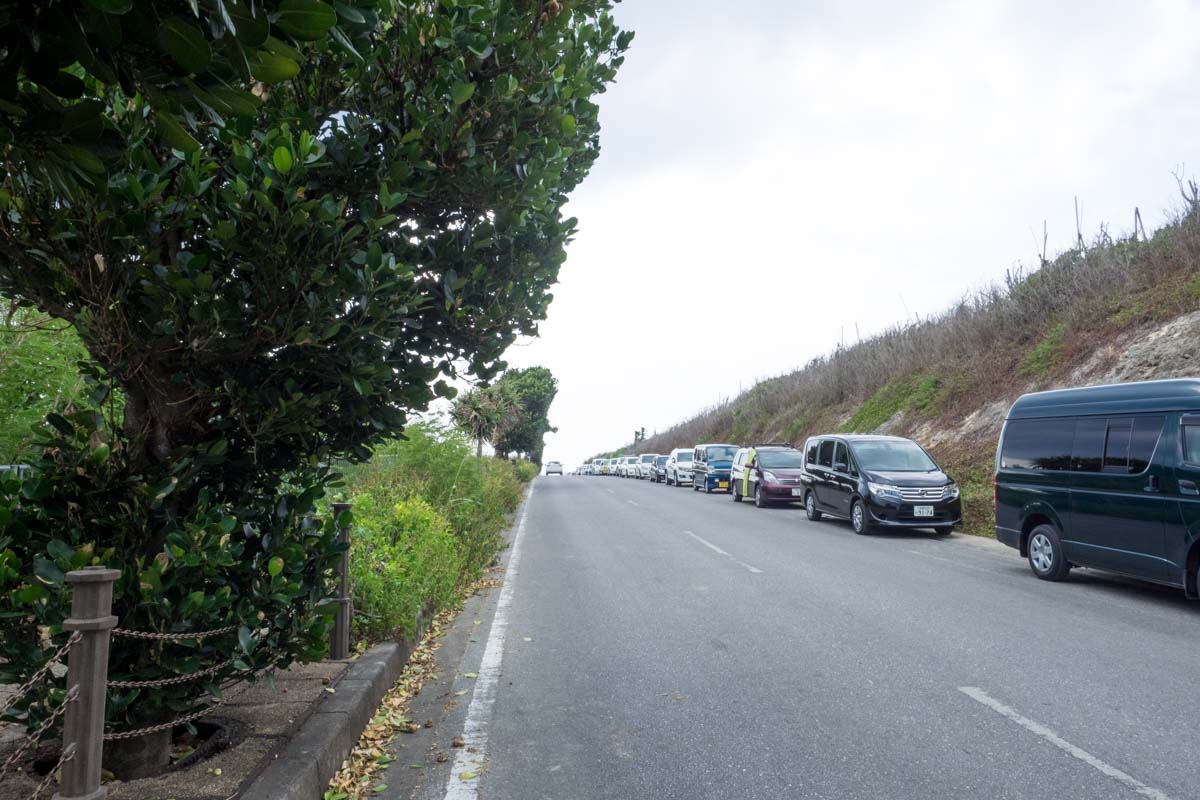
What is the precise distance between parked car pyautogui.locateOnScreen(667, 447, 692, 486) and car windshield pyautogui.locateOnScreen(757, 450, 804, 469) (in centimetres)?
1310

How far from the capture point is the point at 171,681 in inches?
127

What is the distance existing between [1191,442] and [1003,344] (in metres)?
17.7

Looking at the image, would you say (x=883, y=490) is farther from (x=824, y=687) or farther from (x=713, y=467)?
(x=713, y=467)

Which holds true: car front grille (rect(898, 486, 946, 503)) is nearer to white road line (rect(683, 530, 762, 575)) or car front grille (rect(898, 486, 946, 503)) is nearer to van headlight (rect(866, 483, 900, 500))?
van headlight (rect(866, 483, 900, 500))

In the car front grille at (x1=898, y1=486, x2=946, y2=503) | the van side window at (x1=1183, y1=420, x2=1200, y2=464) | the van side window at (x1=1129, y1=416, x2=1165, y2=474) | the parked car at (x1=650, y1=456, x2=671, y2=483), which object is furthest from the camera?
the parked car at (x1=650, y1=456, x2=671, y2=483)

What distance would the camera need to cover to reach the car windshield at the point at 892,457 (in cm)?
1508

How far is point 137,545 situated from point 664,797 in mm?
2686

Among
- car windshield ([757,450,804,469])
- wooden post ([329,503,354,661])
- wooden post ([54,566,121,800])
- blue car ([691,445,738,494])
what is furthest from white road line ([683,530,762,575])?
blue car ([691,445,738,494])

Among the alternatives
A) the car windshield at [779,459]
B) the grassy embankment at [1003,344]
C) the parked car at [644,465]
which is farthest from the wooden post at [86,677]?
the parked car at [644,465]

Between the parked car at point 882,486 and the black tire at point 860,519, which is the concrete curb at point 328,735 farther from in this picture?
the black tire at point 860,519

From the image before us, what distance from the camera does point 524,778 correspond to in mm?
4059

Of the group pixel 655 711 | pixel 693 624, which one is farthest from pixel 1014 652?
pixel 655 711

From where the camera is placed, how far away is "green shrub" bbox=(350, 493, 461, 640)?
618 cm

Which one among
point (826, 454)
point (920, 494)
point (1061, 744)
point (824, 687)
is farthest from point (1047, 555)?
point (826, 454)
